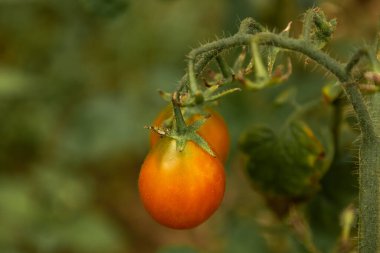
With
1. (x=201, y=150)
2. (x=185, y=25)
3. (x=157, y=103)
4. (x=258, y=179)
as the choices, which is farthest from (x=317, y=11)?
(x=185, y=25)

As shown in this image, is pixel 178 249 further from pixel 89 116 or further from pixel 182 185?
pixel 89 116

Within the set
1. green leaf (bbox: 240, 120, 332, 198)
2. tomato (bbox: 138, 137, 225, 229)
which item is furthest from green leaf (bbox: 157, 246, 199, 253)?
tomato (bbox: 138, 137, 225, 229)

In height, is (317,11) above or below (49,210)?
below

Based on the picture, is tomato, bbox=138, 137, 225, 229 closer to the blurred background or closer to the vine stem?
the vine stem

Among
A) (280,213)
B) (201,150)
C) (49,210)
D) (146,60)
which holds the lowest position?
(201,150)

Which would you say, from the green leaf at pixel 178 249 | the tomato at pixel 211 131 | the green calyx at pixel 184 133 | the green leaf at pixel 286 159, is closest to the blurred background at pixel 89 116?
the green leaf at pixel 178 249

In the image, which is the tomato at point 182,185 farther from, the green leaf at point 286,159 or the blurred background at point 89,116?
the blurred background at point 89,116

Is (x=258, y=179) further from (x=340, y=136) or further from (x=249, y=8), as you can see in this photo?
(x=249, y=8)
